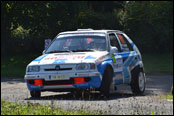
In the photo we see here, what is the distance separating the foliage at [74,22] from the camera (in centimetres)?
3509

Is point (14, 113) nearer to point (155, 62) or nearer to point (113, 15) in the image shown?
point (155, 62)

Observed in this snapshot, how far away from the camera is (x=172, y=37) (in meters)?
38.2

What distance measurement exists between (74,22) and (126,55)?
67.2ft

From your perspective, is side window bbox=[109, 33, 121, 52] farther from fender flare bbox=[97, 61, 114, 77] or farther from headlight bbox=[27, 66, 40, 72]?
headlight bbox=[27, 66, 40, 72]

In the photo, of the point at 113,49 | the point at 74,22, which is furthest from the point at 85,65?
the point at 74,22

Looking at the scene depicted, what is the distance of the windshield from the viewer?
1445cm

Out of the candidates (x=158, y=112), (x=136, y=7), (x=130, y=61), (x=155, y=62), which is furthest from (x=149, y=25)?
(x=158, y=112)

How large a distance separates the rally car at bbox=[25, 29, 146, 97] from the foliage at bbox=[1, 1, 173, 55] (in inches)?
763

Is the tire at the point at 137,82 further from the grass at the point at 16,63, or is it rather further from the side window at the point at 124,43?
the grass at the point at 16,63

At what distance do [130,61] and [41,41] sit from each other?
21.7m

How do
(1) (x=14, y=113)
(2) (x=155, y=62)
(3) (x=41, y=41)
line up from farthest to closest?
(3) (x=41, y=41) → (2) (x=155, y=62) → (1) (x=14, y=113)

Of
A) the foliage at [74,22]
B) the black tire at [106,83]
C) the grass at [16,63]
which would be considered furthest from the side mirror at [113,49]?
the foliage at [74,22]

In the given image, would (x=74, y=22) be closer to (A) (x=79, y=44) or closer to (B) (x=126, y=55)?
(B) (x=126, y=55)

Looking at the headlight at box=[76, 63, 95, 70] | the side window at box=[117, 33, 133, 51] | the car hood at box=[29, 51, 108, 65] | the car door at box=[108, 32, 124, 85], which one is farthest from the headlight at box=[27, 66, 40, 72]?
the side window at box=[117, 33, 133, 51]
